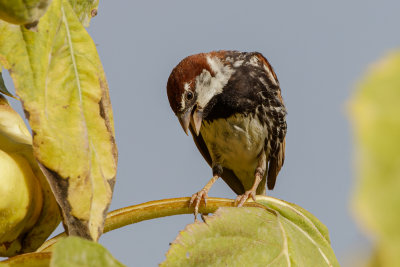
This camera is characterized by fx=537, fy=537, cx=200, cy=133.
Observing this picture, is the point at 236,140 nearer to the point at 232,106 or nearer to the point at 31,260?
the point at 232,106

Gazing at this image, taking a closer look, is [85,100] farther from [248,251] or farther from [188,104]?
[188,104]

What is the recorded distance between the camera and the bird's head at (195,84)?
307 centimetres

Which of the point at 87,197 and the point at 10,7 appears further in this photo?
the point at 87,197

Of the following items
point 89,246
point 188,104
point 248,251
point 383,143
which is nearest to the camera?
point 383,143

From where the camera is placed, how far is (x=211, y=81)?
3.34 meters

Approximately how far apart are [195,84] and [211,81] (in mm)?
170

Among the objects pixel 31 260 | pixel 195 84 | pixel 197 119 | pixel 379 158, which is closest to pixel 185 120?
pixel 197 119

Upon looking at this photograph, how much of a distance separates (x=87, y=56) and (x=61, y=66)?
0.05 m

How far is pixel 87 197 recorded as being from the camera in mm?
706

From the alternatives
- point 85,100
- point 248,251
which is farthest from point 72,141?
point 248,251

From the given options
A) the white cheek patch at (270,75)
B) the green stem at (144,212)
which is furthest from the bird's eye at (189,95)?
the green stem at (144,212)

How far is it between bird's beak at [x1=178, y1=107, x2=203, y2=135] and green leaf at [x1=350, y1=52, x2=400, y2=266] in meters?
2.93

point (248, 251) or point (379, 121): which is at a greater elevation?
point (379, 121)

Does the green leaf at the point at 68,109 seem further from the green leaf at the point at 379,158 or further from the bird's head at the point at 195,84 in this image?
the bird's head at the point at 195,84
